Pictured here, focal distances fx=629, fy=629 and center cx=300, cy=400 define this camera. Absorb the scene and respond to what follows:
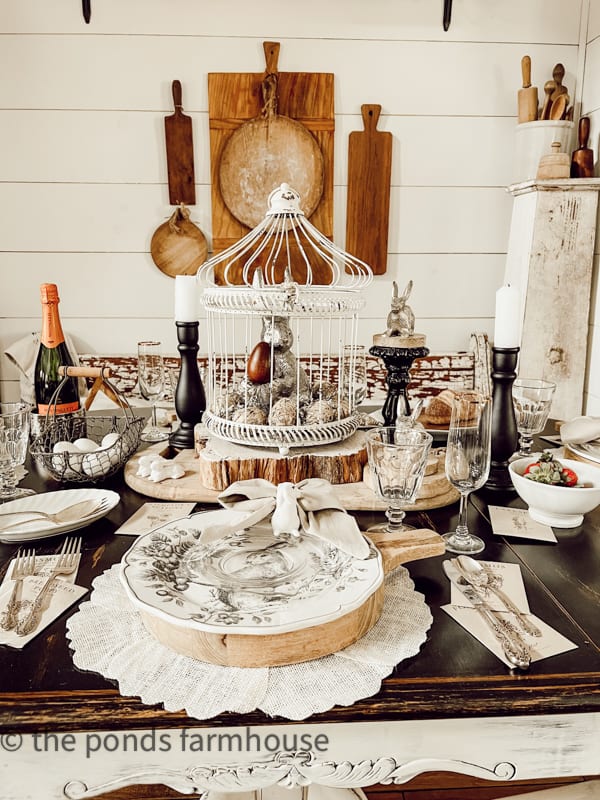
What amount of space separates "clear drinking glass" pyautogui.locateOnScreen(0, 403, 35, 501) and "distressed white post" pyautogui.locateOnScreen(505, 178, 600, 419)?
68.2 inches

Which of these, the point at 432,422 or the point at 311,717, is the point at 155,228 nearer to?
the point at 432,422

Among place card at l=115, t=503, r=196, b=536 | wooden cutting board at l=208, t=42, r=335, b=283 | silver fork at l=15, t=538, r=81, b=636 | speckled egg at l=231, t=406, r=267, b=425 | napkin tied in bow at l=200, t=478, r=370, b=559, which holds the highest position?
wooden cutting board at l=208, t=42, r=335, b=283

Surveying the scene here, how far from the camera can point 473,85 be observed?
2404 millimetres

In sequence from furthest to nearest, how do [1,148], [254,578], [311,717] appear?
[1,148]
[254,578]
[311,717]

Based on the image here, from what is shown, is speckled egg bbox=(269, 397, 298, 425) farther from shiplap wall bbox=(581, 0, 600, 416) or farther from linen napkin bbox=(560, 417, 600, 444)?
shiplap wall bbox=(581, 0, 600, 416)

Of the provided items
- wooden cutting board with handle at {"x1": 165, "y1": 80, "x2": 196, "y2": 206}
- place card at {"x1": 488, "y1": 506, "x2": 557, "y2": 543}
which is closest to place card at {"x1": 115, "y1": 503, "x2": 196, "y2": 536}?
place card at {"x1": 488, "y1": 506, "x2": 557, "y2": 543}

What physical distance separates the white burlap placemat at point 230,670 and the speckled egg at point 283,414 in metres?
0.45

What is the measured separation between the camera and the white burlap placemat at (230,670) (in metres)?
0.56

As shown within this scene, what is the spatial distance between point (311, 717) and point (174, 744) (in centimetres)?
13

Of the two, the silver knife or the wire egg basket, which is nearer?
the silver knife

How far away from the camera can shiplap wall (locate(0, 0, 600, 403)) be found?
2303 mm

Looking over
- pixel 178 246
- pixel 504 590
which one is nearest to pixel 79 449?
pixel 504 590

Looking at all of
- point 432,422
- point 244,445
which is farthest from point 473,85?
point 244,445

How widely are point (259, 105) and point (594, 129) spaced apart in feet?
4.02
